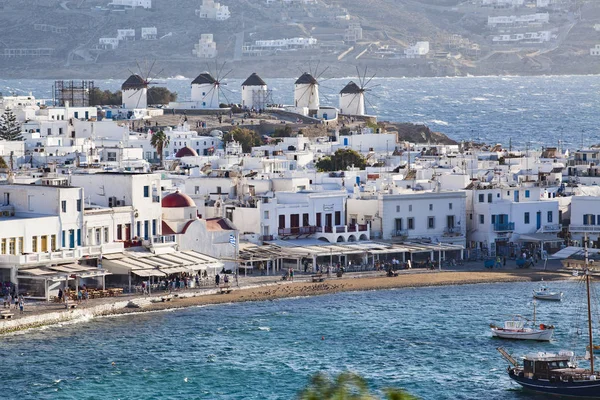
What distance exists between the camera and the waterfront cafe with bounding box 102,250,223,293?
189 ft

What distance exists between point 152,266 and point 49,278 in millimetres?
4267

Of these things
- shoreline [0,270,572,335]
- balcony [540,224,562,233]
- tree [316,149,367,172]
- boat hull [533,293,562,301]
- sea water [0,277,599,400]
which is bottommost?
sea water [0,277,599,400]

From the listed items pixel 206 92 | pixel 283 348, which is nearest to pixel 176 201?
pixel 283 348

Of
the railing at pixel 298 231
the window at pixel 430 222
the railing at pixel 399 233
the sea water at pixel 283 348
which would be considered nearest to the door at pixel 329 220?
the railing at pixel 298 231

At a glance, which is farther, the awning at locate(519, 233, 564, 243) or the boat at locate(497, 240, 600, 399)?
the awning at locate(519, 233, 564, 243)

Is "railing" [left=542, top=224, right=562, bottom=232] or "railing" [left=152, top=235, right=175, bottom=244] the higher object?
"railing" [left=152, top=235, right=175, bottom=244]

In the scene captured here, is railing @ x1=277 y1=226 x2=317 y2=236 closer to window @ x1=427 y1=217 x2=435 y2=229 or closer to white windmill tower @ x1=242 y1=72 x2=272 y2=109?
window @ x1=427 y1=217 x2=435 y2=229

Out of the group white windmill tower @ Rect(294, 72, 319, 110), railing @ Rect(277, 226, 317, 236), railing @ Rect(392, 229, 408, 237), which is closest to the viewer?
railing @ Rect(277, 226, 317, 236)

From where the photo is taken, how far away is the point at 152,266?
58188 mm

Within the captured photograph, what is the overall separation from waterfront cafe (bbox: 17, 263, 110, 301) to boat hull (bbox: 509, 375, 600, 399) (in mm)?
15872

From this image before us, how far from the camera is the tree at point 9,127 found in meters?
102

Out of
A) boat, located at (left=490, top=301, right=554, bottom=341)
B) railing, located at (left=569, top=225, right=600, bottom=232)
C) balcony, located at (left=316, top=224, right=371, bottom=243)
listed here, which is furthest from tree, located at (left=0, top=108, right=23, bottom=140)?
boat, located at (left=490, top=301, right=554, bottom=341)

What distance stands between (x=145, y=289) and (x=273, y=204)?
10.3 m

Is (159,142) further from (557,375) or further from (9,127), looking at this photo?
(557,375)
